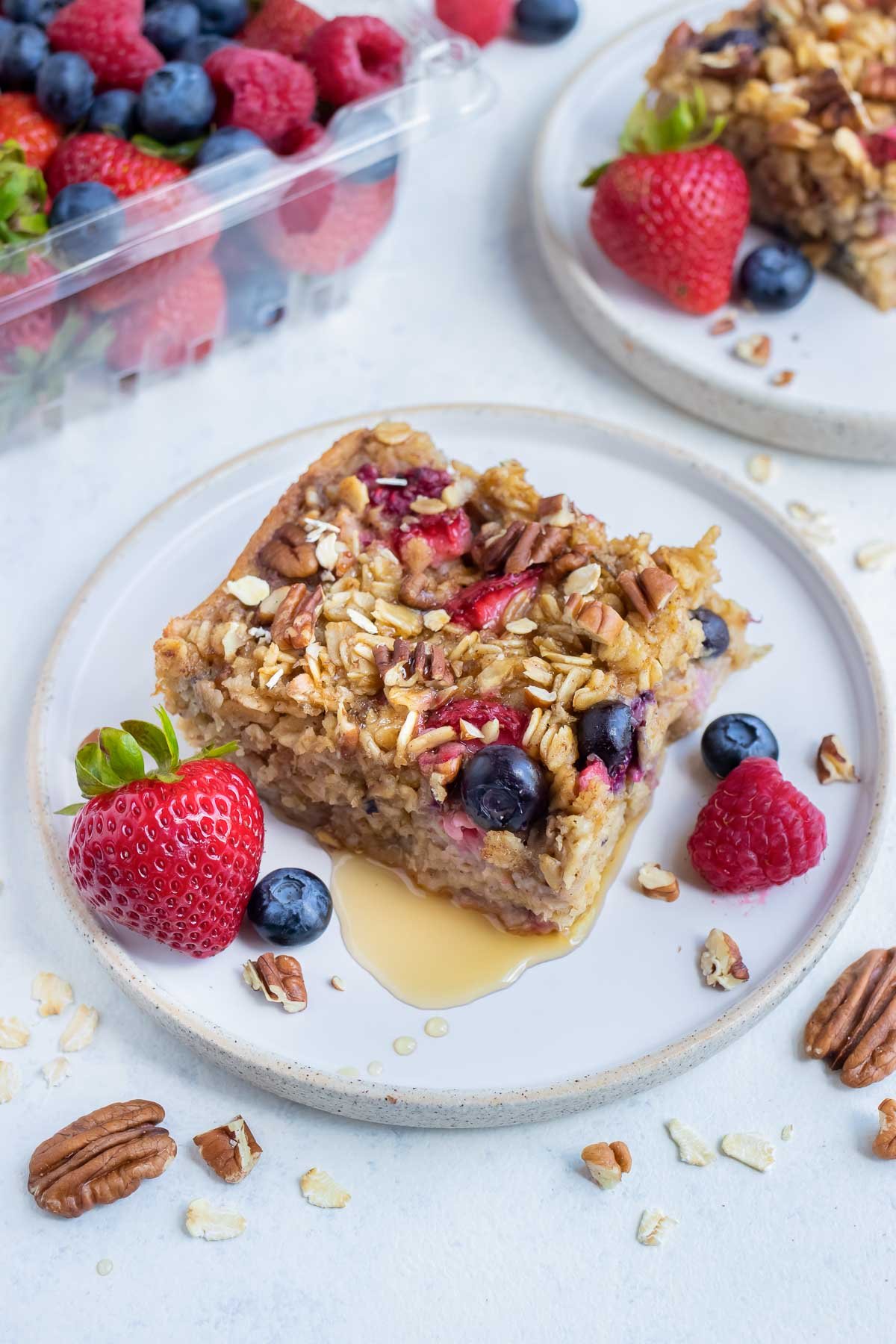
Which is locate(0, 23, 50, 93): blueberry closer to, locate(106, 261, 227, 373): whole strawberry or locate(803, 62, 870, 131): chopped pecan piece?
locate(106, 261, 227, 373): whole strawberry

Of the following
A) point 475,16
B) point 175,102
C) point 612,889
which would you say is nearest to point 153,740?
point 612,889

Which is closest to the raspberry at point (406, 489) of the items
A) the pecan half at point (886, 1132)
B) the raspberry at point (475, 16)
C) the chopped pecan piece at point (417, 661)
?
the chopped pecan piece at point (417, 661)

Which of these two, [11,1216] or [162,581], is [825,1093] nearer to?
[11,1216]

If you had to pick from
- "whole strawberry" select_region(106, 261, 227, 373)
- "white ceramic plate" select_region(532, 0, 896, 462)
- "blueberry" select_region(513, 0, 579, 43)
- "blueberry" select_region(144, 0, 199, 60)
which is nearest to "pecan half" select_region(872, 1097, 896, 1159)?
"white ceramic plate" select_region(532, 0, 896, 462)

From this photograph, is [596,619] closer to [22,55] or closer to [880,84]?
[880,84]

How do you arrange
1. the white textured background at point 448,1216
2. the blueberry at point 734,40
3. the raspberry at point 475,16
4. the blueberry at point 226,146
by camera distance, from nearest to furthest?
the white textured background at point 448,1216
the blueberry at point 226,146
the blueberry at point 734,40
the raspberry at point 475,16

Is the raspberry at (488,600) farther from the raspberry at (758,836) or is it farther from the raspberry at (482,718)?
the raspberry at (758,836)
